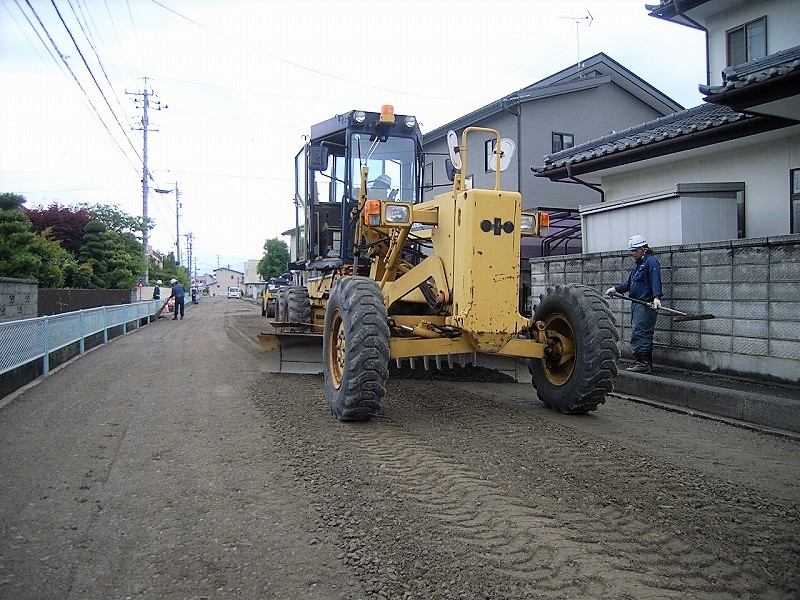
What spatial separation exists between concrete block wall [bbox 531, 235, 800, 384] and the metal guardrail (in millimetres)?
7867

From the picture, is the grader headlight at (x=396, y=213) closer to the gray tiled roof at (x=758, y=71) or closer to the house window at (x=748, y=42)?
the gray tiled roof at (x=758, y=71)

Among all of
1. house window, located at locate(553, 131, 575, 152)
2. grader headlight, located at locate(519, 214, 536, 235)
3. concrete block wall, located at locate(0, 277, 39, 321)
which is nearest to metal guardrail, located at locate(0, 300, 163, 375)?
concrete block wall, located at locate(0, 277, 39, 321)

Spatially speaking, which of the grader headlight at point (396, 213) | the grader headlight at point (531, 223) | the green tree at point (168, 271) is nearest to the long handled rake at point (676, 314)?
the grader headlight at point (531, 223)

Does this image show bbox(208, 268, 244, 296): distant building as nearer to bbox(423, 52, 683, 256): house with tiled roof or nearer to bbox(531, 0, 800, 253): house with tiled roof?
bbox(423, 52, 683, 256): house with tiled roof

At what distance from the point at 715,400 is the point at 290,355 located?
192 inches

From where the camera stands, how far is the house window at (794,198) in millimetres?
8789

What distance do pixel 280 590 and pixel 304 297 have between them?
7.55 metres

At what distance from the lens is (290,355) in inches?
316

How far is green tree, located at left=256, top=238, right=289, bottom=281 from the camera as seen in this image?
6203 cm

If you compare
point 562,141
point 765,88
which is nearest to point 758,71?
point 765,88

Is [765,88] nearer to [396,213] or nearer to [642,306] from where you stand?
[642,306]

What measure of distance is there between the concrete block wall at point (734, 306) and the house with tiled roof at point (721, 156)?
1217 millimetres

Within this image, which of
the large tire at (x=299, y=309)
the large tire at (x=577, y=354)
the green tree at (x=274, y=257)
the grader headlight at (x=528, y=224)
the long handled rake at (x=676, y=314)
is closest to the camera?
the large tire at (x=577, y=354)

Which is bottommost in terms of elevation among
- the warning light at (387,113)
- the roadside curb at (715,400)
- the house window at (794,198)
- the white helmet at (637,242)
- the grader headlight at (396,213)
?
the roadside curb at (715,400)
